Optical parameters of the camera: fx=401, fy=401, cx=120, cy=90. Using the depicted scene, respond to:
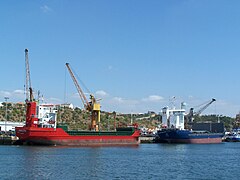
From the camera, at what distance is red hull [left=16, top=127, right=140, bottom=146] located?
257 feet

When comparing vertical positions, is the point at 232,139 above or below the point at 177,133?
below

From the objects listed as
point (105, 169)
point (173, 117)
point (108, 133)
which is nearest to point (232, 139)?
point (173, 117)

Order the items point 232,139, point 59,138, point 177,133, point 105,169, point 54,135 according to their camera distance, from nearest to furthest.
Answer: point 105,169
point 54,135
point 59,138
point 177,133
point 232,139

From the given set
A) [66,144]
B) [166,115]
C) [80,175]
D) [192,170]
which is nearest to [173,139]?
[166,115]

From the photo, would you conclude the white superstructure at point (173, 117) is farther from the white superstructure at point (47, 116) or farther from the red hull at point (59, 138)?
the white superstructure at point (47, 116)

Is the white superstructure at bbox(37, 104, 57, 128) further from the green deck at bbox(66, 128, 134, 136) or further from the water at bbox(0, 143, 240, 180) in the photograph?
the water at bbox(0, 143, 240, 180)

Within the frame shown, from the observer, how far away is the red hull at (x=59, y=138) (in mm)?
78188

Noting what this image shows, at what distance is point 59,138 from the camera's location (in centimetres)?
8012

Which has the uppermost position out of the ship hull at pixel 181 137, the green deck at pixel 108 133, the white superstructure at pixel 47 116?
the white superstructure at pixel 47 116


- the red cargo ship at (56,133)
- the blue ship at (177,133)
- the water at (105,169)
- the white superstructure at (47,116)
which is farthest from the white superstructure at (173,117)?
the water at (105,169)

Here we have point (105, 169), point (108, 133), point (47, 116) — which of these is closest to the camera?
point (105, 169)

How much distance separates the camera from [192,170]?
4525 centimetres

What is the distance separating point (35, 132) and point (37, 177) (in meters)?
41.0

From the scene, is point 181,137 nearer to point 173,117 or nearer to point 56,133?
point 173,117
